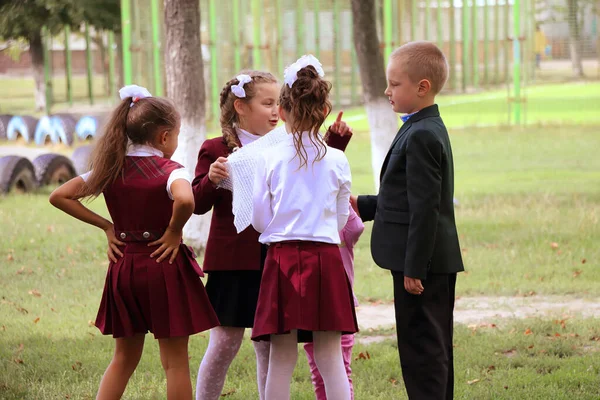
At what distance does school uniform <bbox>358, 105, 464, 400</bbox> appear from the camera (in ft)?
11.2

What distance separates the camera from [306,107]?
340cm

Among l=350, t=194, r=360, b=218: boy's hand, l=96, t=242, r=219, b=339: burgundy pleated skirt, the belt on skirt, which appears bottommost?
l=96, t=242, r=219, b=339: burgundy pleated skirt

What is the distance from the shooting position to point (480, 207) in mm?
10867

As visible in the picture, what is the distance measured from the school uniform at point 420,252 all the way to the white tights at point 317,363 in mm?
263

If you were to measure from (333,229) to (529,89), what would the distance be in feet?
79.4

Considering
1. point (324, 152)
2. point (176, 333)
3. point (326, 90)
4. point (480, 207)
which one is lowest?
point (480, 207)

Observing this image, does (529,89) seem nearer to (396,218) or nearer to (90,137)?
(90,137)

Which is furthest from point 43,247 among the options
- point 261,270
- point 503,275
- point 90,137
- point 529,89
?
point 529,89

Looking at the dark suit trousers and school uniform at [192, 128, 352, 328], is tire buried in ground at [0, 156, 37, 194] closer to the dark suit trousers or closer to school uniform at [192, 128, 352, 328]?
school uniform at [192, 128, 352, 328]

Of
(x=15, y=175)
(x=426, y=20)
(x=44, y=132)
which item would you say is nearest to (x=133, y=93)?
(x=15, y=175)

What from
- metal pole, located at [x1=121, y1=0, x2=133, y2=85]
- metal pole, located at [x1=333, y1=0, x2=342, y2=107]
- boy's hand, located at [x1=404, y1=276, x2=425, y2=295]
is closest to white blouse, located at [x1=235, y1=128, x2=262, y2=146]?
boy's hand, located at [x1=404, y1=276, x2=425, y2=295]

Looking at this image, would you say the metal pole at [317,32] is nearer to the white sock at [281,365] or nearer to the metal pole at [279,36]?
the metal pole at [279,36]

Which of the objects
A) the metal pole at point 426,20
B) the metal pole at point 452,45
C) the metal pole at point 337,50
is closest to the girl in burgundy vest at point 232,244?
the metal pole at point 426,20

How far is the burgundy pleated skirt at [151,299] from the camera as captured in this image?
352cm
